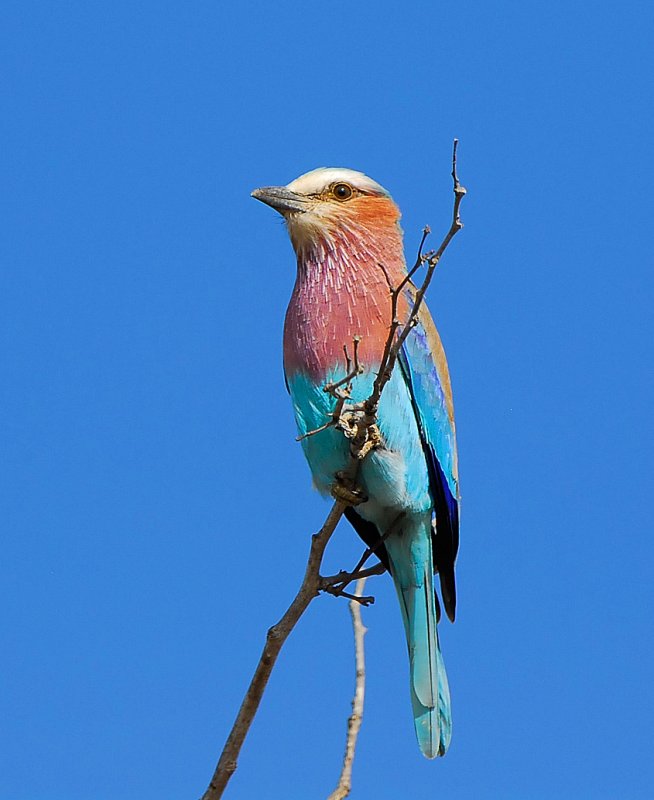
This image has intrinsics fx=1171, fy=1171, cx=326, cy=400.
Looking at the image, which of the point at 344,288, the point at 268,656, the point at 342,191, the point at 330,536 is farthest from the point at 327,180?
the point at 268,656

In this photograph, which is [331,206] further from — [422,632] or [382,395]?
[422,632]

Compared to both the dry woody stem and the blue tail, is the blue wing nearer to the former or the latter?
the blue tail

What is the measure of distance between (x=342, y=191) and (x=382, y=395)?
1.31m

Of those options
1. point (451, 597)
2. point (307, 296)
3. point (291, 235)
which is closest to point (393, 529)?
point (451, 597)

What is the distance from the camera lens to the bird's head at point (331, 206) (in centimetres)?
602

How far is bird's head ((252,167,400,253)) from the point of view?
602 centimetres

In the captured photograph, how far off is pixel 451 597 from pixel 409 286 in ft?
5.23

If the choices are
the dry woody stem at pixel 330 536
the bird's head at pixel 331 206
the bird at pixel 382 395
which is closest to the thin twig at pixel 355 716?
the dry woody stem at pixel 330 536

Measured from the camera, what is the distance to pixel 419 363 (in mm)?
5848

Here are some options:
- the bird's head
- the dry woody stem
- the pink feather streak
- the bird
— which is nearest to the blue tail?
the bird

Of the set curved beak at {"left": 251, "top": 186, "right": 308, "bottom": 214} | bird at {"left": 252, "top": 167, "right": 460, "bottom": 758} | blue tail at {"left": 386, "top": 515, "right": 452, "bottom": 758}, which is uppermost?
curved beak at {"left": 251, "top": 186, "right": 308, "bottom": 214}

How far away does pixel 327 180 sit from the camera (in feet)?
20.1

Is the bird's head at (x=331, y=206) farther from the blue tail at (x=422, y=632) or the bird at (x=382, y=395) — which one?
the blue tail at (x=422, y=632)

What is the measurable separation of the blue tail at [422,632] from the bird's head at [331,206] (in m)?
1.52
